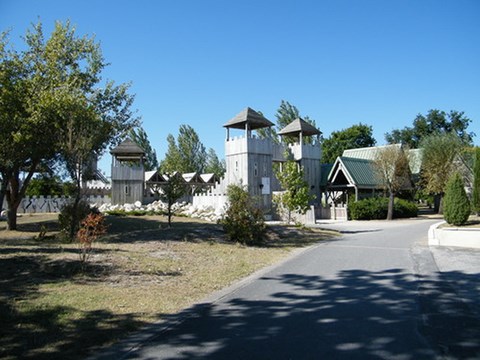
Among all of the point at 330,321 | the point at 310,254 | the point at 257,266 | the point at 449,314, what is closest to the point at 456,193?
the point at 310,254

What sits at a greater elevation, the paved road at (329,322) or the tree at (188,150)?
the tree at (188,150)

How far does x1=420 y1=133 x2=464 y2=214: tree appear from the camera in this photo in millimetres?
37469

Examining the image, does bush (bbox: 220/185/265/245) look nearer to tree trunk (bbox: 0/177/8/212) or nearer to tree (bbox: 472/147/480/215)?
tree trunk (bbox: 0/177/8/212)

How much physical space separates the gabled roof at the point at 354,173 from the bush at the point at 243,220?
22290 millimetres

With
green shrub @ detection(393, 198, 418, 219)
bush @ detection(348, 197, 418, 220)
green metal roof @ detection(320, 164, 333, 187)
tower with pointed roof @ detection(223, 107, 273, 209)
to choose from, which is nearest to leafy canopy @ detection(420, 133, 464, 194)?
green shrub @ detection(393, 198, 418, 219)

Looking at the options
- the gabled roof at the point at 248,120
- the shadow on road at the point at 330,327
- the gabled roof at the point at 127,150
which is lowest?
the shadow on road at the point at 330,327

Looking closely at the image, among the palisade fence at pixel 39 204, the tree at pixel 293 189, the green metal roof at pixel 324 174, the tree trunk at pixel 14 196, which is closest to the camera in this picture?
the tree trunk at pixel 14 196

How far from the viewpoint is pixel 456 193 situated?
20125 mm

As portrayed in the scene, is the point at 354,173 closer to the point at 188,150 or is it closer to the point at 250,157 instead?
the point at 250,157

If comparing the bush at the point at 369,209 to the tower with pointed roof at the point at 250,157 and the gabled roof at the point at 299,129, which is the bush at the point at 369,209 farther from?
the gabled roof at the point at 299,129

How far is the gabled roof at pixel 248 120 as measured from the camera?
1319 inches

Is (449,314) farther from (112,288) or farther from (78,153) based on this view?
(78,153)

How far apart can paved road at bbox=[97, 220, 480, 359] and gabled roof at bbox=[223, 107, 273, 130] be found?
80.2ft

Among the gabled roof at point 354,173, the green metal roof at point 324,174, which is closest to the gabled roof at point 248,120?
the gabled roof at point 354,173
